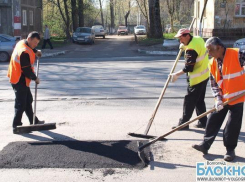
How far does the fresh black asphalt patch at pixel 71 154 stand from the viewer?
5078 mm

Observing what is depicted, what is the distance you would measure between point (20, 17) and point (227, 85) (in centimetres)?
2412

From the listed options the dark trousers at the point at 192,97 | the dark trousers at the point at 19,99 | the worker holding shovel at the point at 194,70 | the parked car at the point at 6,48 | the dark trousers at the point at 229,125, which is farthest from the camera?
the parked car at the point at 6,48

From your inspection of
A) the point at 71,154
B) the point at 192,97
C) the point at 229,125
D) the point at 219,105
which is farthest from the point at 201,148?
the point at 71,154

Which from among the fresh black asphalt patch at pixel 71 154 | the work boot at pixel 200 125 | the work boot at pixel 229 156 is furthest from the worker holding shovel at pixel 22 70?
the work boot at pixel 229 156

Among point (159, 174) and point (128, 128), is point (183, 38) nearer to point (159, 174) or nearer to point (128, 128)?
point (128, 128)

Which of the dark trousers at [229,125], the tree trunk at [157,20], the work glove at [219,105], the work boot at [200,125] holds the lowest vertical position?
the work boot at [200,125]

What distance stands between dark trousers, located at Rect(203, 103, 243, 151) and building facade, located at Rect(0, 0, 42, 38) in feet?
68.7

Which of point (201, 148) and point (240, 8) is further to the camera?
point (240, 8)

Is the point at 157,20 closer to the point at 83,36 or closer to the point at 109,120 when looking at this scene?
the point at 83,36

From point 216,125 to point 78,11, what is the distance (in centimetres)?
3310

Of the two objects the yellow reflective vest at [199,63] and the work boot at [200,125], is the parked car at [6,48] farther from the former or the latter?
the yellow reflective vest at [199,63]

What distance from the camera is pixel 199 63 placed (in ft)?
20.5

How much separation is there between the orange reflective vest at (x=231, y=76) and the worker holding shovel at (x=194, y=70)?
40.2 inches

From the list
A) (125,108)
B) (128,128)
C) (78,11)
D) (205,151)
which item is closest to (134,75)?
(125,108)
